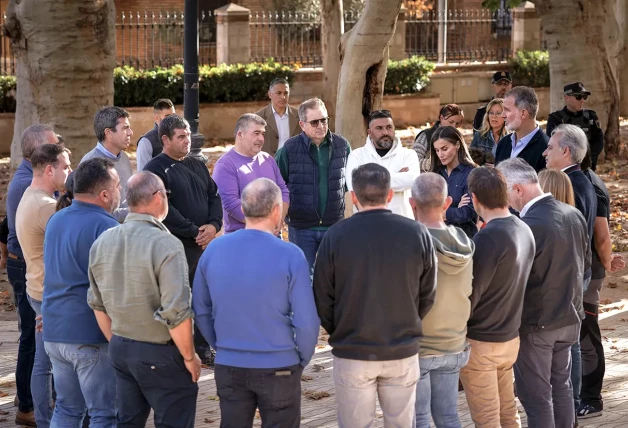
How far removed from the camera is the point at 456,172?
7.61m

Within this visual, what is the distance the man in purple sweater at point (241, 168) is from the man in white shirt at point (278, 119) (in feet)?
7.00

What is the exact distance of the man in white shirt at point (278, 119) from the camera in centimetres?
1030

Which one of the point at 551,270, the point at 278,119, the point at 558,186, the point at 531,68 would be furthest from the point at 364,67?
the point at 531,68

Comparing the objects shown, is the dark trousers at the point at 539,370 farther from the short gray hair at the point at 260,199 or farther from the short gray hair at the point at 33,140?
the short gray hair at the point at 33,140

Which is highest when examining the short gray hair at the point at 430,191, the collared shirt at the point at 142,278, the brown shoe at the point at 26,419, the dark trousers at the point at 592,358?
the short gray hair at the point at 430,191

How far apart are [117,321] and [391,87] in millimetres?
20699

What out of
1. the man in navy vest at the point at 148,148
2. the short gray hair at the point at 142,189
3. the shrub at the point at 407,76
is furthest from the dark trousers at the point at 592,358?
the shrub at the point at 407,76

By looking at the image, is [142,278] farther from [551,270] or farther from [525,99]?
[525,99]

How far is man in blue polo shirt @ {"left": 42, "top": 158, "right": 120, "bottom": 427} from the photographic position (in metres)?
5.52

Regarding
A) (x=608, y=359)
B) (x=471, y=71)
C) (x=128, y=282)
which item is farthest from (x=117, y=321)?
(x=471, y=71)

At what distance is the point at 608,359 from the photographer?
27.6ft

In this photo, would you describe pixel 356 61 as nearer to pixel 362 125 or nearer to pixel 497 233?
pixel 362 125

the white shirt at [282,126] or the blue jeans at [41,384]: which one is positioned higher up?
the white shirt at [282,126]

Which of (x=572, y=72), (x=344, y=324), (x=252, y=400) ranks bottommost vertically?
(x=252, y=400)
